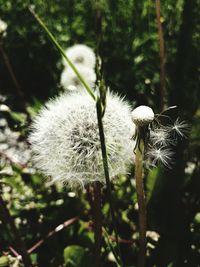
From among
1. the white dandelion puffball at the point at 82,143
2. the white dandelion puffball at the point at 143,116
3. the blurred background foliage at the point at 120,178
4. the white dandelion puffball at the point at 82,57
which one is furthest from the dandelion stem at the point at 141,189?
the white dandelion puffball at the point at 82,57

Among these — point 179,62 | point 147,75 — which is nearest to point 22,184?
point 179,62

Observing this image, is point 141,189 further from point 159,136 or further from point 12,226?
point 12,226

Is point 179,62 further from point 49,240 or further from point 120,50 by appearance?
point 120,50

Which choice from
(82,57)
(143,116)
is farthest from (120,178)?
(143,116)

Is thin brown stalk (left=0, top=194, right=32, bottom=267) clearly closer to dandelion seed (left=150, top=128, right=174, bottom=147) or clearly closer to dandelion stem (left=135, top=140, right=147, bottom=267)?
dandelion stem (left=135, top=140, right=147, bottom=267)

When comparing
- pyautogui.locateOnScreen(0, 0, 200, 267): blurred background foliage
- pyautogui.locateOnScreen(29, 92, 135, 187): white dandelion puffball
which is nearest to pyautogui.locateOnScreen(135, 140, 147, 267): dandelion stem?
pyautogui.locateOnScreen(29, 92, 135, 187): white dandelion puffball

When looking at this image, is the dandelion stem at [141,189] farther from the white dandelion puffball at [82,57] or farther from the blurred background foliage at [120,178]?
the white dandelion puffball at [82,57]
